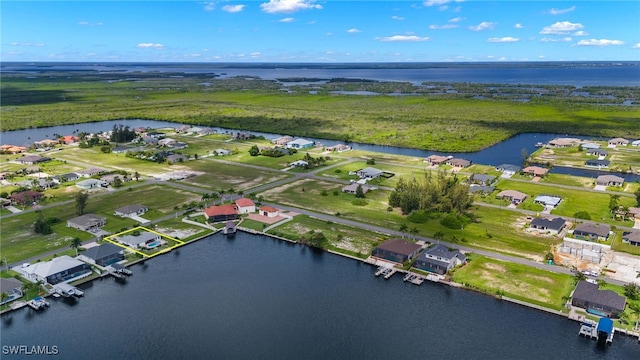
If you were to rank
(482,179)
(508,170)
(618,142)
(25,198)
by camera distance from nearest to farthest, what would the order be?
(25,198) → (482,179) → (508,170) → (618,142)

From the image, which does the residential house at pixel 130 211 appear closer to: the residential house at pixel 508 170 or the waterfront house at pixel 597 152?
the residential house at pixel 508 170

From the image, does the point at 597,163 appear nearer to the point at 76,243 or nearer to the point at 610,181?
the point at 610,181

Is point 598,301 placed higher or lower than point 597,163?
lower

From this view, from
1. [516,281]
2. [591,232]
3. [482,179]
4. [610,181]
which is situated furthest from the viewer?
[482,179]

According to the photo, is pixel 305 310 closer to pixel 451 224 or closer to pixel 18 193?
pixel 451 224

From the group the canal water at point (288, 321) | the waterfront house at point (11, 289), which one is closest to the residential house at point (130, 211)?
the canal water at point (288, 321)

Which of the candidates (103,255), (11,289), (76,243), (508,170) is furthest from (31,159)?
(508,170)

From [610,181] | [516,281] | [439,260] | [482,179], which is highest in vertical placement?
[610,181]
